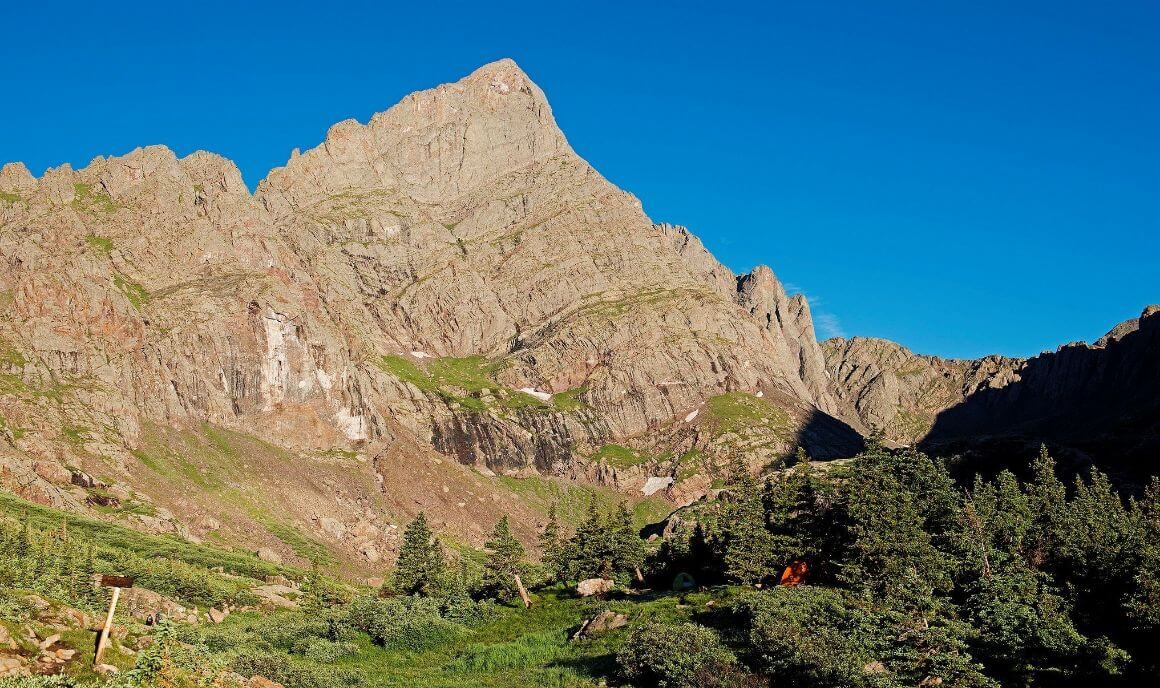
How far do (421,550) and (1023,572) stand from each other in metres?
73.3

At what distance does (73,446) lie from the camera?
655ft

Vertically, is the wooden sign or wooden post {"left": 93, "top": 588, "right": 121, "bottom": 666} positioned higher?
the wooden sign

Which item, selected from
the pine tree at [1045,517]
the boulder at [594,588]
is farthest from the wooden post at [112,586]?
the pine tree at [1045,517]

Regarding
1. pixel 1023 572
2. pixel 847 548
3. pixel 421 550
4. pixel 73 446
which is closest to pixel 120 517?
pixel 73 446

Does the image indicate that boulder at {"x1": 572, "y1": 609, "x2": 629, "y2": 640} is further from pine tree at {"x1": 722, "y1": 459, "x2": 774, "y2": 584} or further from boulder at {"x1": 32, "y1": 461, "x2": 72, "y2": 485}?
boulder at {"x1": 32, "y1": 461, "x2": 72, "y2": 485}

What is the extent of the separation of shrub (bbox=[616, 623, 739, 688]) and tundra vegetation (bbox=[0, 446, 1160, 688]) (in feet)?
0.40

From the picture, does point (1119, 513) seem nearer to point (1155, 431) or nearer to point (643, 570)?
point (643, 570)

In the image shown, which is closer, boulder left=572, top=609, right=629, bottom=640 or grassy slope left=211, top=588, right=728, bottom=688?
grassy slope left=211, top=588, right=728, bottom=688

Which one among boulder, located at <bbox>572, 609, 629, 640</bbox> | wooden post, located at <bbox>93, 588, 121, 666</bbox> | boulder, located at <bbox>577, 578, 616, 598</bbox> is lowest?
wooden post, located at <bbox>93, 588, 121, 666</bbox>

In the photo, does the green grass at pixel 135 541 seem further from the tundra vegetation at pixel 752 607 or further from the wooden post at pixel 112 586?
the wooden post at pixel 112 586

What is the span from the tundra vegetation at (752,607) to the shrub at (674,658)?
0.40 feet

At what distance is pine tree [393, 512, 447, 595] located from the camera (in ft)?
348

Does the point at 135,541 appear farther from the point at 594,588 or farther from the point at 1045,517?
the point at 1045,517

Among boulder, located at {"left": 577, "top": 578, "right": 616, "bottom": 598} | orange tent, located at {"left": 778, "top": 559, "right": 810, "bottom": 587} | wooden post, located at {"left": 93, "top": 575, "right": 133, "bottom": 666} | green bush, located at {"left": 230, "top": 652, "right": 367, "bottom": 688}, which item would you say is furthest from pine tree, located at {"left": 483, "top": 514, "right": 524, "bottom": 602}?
wooden post, located at {"left": 93, "top": 575, "right": 133, "bottom": 666}
